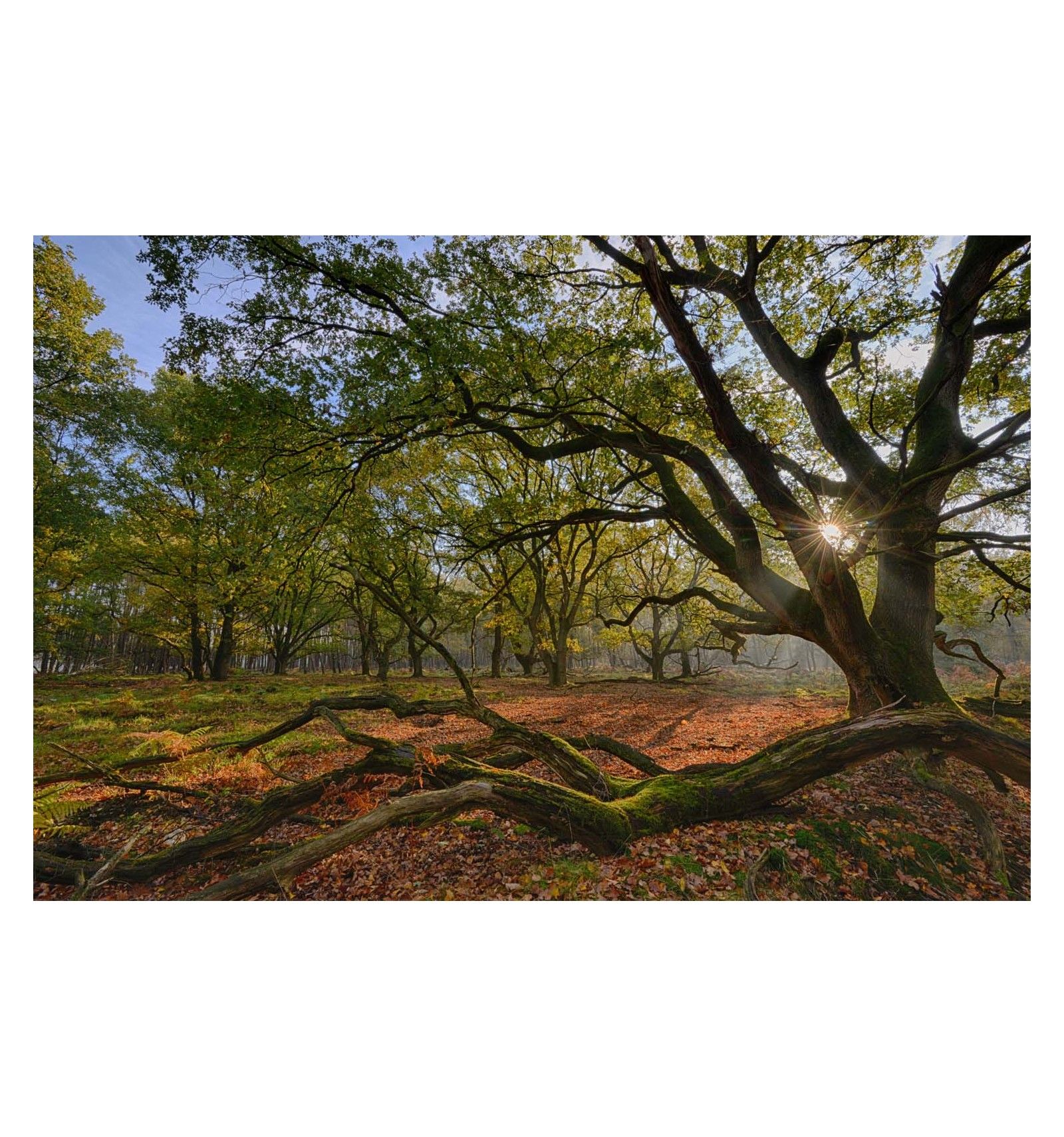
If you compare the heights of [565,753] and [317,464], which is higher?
[317,464]

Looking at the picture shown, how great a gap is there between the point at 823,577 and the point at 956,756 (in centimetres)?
149

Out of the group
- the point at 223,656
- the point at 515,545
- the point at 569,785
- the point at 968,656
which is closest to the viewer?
the point at 569,785

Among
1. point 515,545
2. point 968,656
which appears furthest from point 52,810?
point 968,656

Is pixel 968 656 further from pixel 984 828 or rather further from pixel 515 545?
pixel 515 545

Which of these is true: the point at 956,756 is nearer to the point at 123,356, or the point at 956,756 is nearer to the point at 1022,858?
the point at 1022,858

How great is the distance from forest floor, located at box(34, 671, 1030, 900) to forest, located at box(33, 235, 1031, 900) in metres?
0.02

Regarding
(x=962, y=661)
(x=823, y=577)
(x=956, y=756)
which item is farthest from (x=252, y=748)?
(x=962, y=661)

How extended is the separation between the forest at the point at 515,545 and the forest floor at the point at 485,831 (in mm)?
20

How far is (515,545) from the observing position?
405 centimetres

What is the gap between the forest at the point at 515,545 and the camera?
2.30 m

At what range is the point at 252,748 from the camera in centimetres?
Result: 282

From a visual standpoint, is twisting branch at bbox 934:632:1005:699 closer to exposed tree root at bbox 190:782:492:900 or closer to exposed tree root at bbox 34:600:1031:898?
exposed tree root at bbox 34:600:1031:898

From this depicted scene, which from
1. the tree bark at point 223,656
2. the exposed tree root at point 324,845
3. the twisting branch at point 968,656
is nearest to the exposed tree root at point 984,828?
the twisting branch at point 968,656

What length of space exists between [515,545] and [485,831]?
265cm
